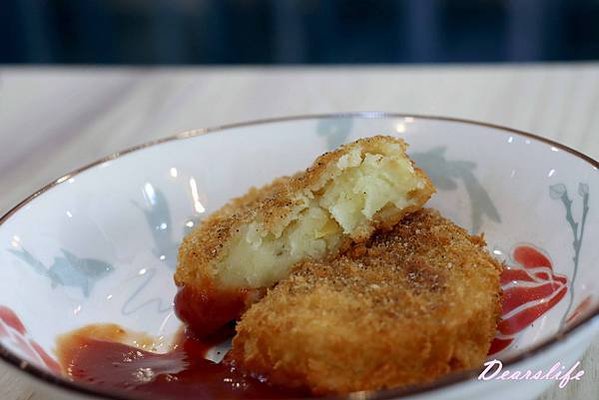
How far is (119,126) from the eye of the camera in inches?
74.4

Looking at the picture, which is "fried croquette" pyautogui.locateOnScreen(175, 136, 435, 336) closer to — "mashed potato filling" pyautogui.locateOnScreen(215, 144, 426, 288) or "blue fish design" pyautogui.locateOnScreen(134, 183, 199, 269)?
"mashed potato filling" pyautogui.locateOnScreen(215, 144, 426, 288)

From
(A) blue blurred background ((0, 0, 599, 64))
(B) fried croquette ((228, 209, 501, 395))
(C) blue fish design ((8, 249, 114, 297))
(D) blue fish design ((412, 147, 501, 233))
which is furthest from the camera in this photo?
(A) blue blurred background ((0, 0, 599, 64))

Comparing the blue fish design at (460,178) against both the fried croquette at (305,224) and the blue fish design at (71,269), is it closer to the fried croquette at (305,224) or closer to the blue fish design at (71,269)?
the fried croquette at (305,224)

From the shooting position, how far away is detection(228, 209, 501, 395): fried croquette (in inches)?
30.9

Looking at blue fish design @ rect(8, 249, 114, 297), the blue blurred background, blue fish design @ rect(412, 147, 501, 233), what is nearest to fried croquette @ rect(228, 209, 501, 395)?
blue fish design @ rect(412, 147, 501, 233)

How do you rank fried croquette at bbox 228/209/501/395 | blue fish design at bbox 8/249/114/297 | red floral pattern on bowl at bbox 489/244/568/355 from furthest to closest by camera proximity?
1. blue fish design at bbox 8/249/114/297
2. red floral pattern on bowl at bbox 489/244/568/355
3. fried croquette at bbox 228/209/501/395

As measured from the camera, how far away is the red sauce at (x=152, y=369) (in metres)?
0.85

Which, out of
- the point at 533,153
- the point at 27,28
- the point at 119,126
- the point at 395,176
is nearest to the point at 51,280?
the point at 395,176

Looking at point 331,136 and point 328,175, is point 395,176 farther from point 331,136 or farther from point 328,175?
point 331,136

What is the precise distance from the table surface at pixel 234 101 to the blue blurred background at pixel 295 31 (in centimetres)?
106

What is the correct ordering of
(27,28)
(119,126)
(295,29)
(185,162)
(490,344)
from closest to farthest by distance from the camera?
1. (490,344)
2. (185,162)
3. (119,126)
4. (295,29)
5. (27,28)

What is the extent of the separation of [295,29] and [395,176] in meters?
2.34

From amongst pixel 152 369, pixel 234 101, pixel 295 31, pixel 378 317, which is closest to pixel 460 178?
pixel 378 317

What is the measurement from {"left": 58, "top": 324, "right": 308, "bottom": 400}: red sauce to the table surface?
0.59m
